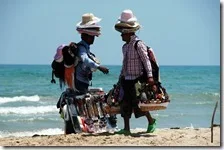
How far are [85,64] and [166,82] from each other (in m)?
11.1

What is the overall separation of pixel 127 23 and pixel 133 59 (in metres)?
0.33

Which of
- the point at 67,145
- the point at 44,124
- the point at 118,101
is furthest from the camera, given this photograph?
the point at 44,124

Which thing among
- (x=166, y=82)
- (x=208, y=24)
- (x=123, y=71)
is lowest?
(x=166, y=82)

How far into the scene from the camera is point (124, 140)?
5.22 m

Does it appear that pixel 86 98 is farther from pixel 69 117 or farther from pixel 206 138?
pixel 206 138

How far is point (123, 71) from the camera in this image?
5.50 m

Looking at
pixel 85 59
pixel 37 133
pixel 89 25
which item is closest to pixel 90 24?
pixel 89 25

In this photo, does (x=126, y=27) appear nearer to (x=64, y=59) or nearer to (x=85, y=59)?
(x=85, y=59)

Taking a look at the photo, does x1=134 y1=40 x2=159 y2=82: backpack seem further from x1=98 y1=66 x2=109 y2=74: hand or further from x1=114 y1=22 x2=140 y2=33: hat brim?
x1=98 y1=66 x2=109 y2=74: hand

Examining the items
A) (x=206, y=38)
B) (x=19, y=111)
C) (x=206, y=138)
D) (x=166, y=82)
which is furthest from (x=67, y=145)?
(x=166, y=82)

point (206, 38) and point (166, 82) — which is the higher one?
point (206, 38)

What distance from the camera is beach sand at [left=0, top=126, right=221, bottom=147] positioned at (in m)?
5.18

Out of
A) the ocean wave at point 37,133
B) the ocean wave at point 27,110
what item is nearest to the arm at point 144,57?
the ocean wave at point 37,133

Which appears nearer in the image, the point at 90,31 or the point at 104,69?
the point at 104,69
